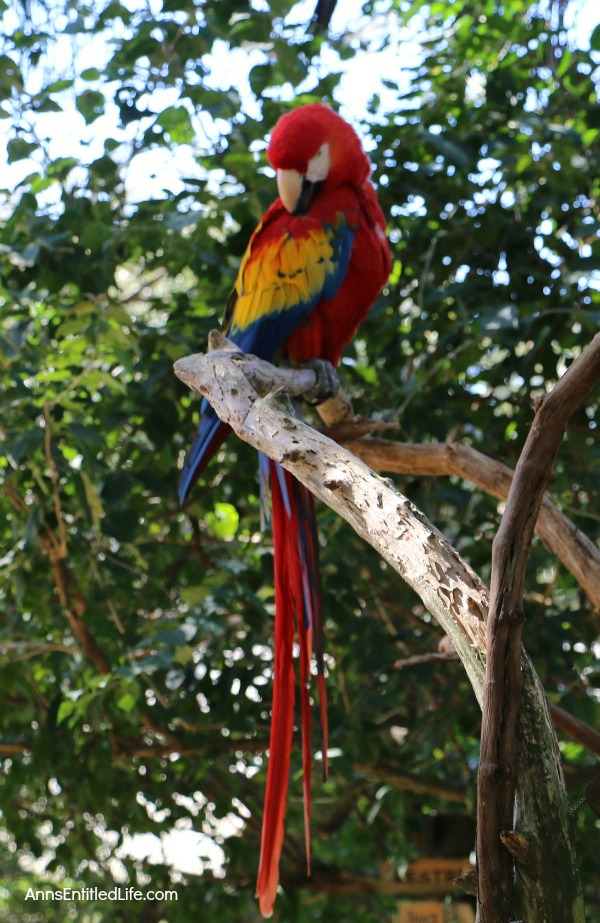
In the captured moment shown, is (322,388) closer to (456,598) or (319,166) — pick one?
(319,166)

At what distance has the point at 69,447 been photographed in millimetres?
1692

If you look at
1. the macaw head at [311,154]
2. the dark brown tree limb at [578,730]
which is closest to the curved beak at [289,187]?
the macaw head at [311,154]

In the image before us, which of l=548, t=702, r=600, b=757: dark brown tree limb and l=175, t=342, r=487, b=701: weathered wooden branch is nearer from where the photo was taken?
l=175, t=342, r=487, b=701: weathered wooden branch

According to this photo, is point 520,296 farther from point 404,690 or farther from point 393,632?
point 404,690

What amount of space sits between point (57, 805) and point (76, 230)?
1.16 m

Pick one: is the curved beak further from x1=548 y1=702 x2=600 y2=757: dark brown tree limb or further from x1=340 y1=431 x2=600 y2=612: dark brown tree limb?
x1=548 y1=702 x2=600 y2=757: dark brown tree limb

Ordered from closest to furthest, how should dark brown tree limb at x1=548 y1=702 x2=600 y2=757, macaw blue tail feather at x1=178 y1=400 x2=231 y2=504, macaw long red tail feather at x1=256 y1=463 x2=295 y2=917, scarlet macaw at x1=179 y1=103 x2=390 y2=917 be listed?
macaw long red tail feather at x1=256 y1=463 x2=295 y2=917
dark brown tree limb at x1=548 y1=702 x2=600 y2=757
macaw blue tail feather at x1=178 y1=400 x2=231 y2=504
scarlet macaw at x1=179 y1=103 x2=390 y2=917

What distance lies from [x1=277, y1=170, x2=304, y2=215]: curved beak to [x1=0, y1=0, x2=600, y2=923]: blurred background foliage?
0.07 metres

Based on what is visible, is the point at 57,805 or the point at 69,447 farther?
the point at 57,805

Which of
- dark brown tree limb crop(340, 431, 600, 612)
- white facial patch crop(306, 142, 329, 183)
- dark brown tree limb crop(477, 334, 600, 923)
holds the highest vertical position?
white facial patch crop(306, 142, 329, 183)

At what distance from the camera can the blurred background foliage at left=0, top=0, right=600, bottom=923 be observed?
1.51 metres

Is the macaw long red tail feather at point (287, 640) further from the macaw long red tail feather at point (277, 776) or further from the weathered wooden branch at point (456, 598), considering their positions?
the weathered wooden branch at point (456, 598)

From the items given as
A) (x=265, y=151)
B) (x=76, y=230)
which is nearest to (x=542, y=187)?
(x=265, y=151)

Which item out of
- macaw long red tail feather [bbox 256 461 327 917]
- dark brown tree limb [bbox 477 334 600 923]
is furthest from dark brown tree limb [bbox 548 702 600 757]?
dark brown tree limb [bbox 477 334 600 923]
